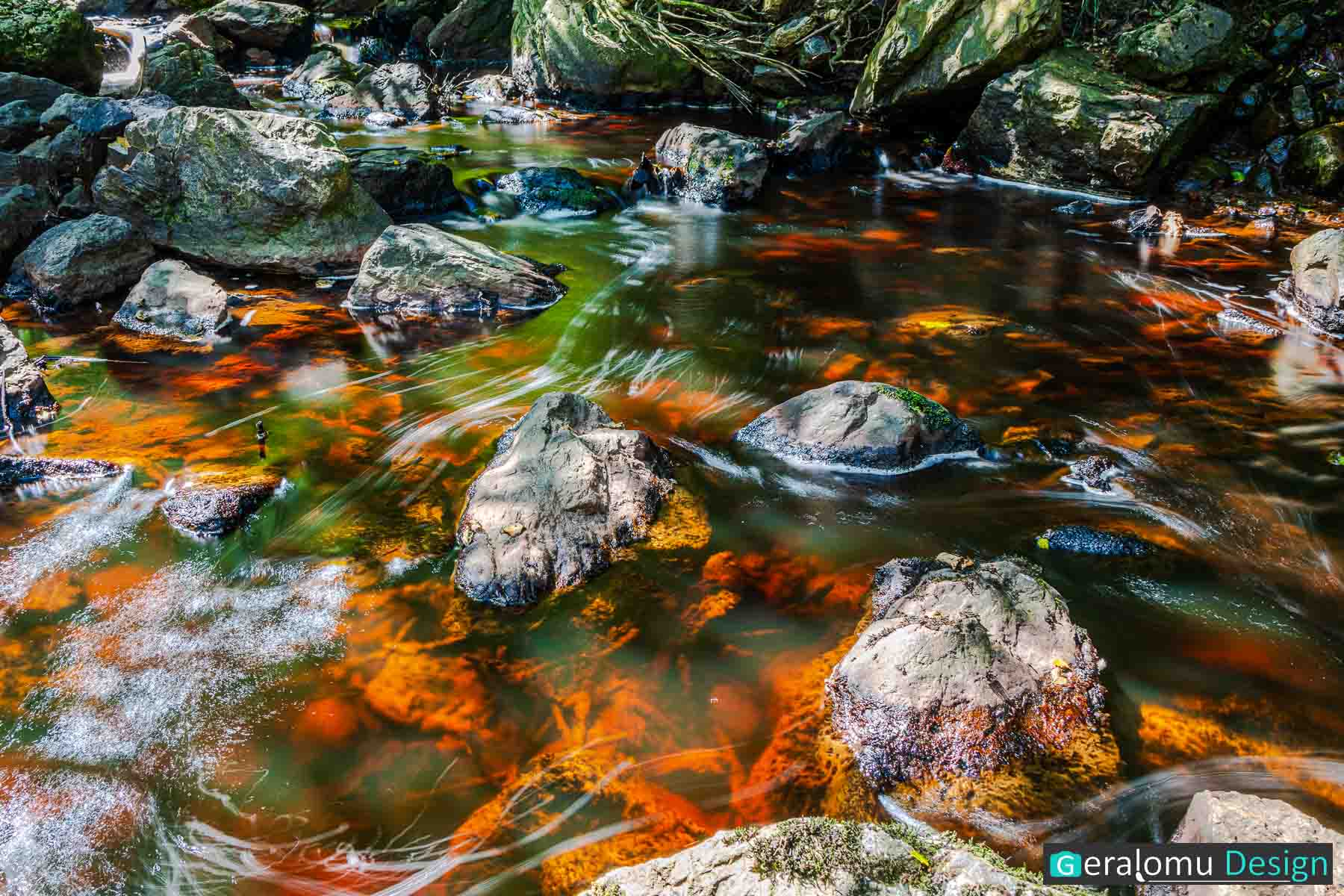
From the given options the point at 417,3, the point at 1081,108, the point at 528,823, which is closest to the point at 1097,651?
the point at 528,823

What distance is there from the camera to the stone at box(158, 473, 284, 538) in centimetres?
444

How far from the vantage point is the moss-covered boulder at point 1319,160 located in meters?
10.1

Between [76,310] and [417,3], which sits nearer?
[76,310]

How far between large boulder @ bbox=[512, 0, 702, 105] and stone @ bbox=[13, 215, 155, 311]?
1098 centimetres

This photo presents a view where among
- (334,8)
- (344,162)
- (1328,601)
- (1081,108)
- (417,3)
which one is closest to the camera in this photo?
(1328,601)

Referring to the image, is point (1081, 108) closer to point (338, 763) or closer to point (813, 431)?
point (813, 431)

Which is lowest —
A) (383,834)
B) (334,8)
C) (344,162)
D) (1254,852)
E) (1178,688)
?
(383,834)

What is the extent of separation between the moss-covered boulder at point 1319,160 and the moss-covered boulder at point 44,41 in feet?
56.9

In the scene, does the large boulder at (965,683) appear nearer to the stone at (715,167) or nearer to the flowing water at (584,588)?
the flowing water at (584,588)

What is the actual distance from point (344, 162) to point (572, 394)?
15.0 ft

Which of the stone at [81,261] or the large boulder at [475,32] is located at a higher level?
the large boulder at [475,32]

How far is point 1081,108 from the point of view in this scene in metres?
10.7

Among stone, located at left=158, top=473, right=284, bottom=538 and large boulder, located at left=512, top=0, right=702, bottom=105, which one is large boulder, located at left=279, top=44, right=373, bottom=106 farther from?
stone, located at left=158, top=473, right=284, bottom=538

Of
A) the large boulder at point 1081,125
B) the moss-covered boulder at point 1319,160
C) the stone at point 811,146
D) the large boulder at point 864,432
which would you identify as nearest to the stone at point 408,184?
the stone at point 811,146
